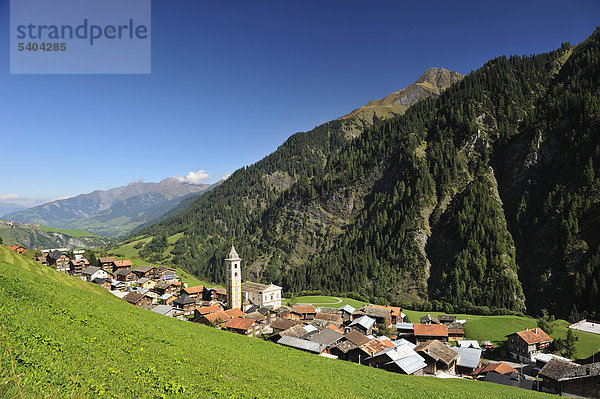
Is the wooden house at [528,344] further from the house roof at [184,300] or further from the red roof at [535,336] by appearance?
the house roof at [184,300]

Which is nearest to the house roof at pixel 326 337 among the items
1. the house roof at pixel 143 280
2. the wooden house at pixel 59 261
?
the house roof at pixel 143 280

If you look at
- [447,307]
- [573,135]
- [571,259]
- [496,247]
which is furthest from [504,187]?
[447,307]

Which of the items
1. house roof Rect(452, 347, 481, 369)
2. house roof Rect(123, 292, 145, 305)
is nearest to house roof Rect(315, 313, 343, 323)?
house roof Rect(452, 347, 481, 369)

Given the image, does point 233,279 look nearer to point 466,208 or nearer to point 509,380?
point 509,380

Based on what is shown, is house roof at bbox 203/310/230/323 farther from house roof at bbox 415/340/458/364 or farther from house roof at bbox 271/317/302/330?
house roof at bbox 415/340/458/364

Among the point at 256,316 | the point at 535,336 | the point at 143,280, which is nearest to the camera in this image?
the point at 535,336

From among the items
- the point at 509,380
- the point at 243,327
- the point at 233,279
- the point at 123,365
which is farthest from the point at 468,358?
the point at 233,279

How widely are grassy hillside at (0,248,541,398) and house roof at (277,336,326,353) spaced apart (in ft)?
54.8

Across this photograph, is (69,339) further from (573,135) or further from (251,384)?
(573,135)

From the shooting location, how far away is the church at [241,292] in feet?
265

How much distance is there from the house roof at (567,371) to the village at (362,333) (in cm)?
11

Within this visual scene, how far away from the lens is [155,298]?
8481 cm

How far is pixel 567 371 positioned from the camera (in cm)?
3838

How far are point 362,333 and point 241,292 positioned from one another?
4376 centimetres
